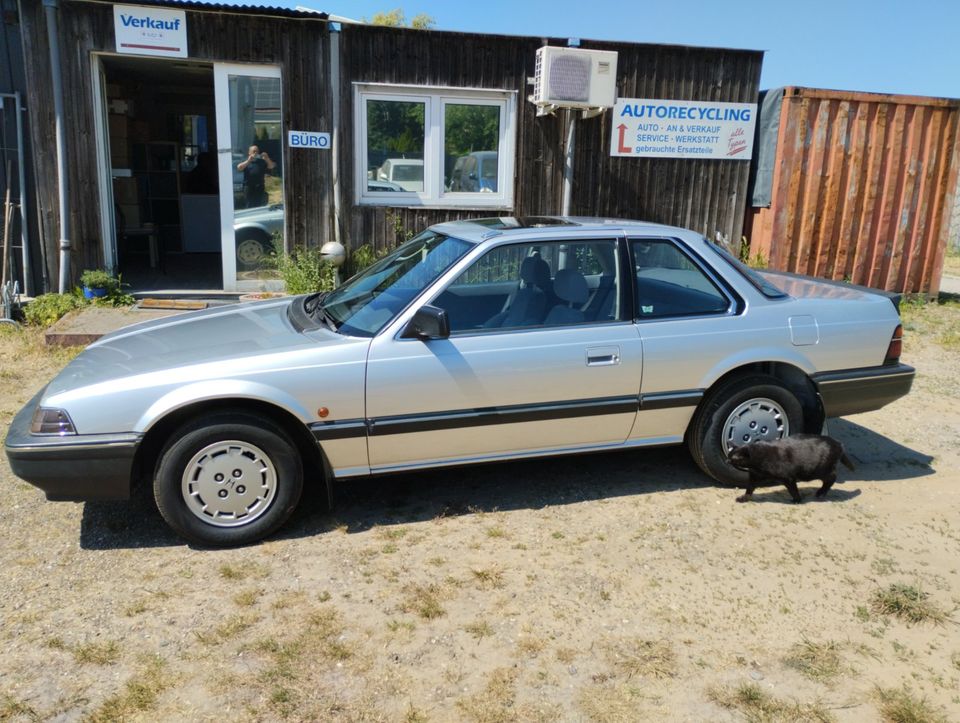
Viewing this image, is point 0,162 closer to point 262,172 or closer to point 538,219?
point 262,172

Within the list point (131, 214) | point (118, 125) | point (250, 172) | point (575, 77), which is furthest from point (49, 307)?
point (575, 77)

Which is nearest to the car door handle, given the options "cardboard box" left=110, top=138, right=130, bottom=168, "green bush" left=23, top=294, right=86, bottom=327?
"green bush" left=23, top=294, right=86, bottom=327

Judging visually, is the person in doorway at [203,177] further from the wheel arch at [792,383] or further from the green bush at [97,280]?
the wheel arch at [792,383]

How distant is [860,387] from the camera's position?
5039 millimetres

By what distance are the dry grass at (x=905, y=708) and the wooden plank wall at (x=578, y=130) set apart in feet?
26.7

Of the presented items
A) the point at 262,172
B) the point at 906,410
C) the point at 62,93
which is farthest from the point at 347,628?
the point at 62,93

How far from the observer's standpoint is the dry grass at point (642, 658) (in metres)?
3.22

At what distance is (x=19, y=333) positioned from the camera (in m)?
8.33

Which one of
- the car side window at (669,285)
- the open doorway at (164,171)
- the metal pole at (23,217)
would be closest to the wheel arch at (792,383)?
the car side window at (669,285)

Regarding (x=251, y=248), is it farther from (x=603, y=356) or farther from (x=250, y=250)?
(x=603, y=356)

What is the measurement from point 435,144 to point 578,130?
1.90 m

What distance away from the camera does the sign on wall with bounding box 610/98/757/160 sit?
34.6 ft

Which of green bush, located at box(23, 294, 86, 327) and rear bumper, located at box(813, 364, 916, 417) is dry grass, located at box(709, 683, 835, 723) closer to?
rear bumper, located at box(813, 364, 916, 417)

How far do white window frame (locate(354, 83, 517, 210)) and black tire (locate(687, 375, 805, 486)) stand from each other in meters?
6.20
